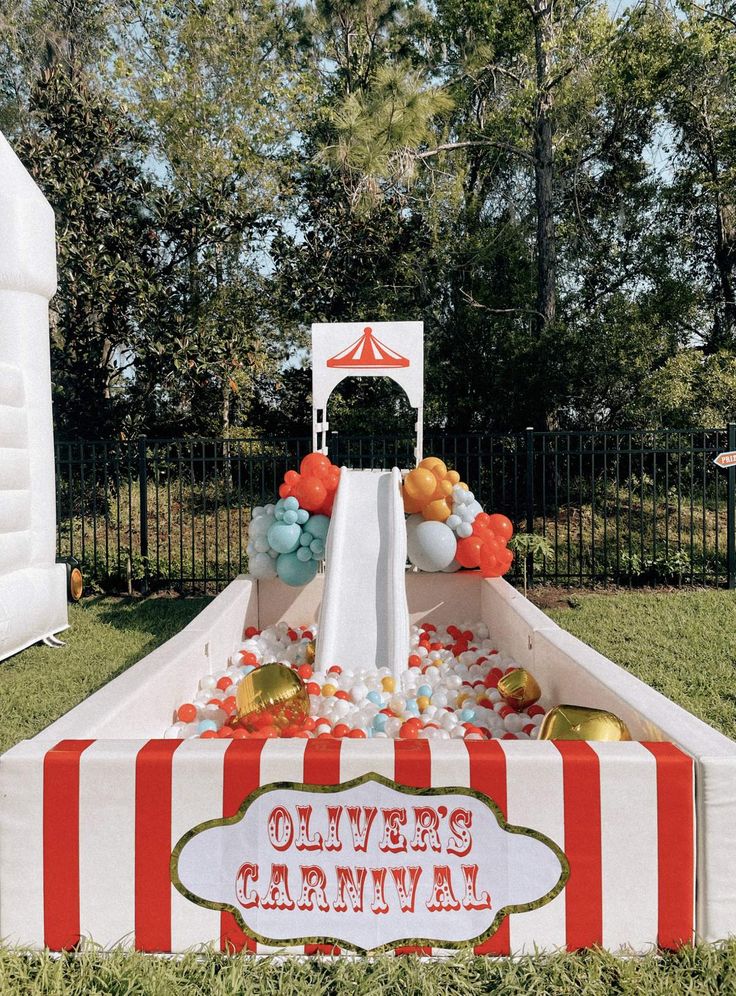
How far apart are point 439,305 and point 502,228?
1.85 m

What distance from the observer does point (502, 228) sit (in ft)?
42.5

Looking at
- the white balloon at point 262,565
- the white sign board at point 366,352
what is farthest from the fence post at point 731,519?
the white balloon at point 262,565

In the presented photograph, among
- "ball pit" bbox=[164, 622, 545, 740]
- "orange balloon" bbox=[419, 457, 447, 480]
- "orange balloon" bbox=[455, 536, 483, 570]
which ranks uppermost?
"orange balloon" bbox=[419, 457, 447, 480]

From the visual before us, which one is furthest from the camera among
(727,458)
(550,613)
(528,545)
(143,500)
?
(143,500)

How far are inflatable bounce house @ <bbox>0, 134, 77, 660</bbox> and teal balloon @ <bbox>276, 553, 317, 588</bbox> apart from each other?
166 centimetres

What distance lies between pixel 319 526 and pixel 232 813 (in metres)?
3.59

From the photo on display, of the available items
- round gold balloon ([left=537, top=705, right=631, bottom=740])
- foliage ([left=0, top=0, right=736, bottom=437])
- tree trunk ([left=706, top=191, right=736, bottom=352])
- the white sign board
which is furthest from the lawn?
tree trunk ([left=706, top=191, right=736, bottom=352])

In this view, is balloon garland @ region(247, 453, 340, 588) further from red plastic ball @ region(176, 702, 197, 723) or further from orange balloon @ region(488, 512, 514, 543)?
red plastic ball @ region(176, 702, 197, 723)

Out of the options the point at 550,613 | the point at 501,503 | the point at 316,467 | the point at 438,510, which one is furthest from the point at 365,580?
the point at 501,503

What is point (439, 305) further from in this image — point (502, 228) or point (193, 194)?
point (193, 194)

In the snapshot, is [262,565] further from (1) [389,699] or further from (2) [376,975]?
(2) [376,975]

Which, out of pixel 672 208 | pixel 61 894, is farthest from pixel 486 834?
pixel 672 208

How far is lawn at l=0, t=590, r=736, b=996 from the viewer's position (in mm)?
1783

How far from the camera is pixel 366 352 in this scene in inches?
257
